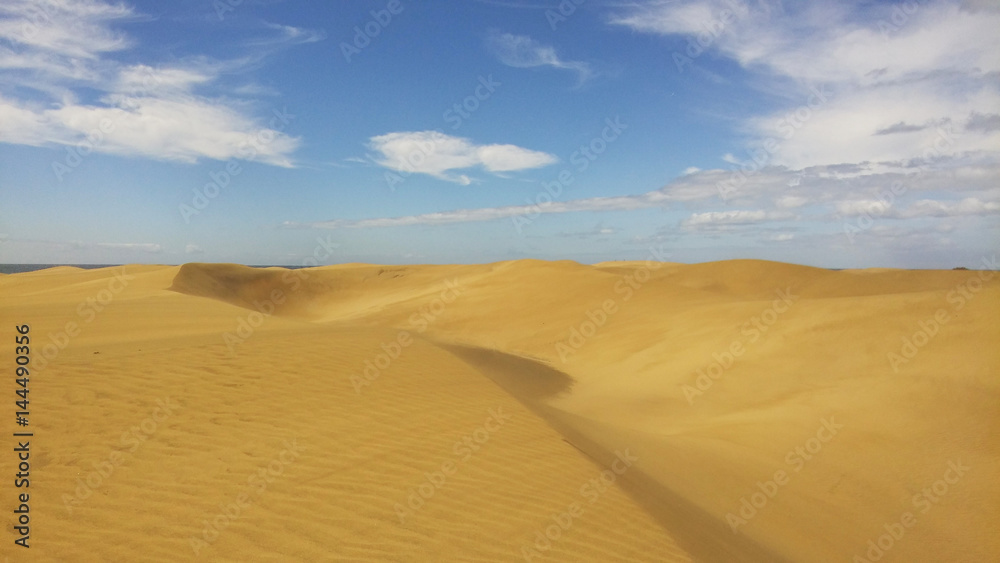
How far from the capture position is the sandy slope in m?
4.11

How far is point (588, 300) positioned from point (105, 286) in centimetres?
2409

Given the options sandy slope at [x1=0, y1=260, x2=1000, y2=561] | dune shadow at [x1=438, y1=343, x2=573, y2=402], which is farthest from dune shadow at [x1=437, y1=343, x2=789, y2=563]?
dune shadow at [x1=438, y1=343, x2=573, y2=402]

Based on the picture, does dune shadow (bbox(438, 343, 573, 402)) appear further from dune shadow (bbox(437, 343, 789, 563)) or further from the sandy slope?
dune shadow (bbox(437, 343, 789, 563))

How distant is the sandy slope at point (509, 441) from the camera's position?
4.11m

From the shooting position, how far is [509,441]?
6.18 m

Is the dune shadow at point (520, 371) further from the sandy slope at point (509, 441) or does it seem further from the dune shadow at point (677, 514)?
the dune shadow at point (677, 514)

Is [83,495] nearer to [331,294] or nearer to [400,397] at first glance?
[400,397]

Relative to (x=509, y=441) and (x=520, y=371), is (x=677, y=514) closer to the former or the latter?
(x=509, y=441)

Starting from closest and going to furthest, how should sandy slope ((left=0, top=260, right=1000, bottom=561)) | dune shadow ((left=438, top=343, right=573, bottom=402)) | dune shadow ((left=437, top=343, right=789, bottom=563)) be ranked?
sandy slope ((left=0, top=260, right=1000, bottom=561)) → dune shadow ((left=437, top=343, right=789, bottom=563)) → dune shadow ((left=438, top=343, right=573, bottom=402))

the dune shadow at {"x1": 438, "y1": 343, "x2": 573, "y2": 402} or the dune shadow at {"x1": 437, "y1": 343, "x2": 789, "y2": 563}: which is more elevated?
the dune shadow at {"x1": 438, "y1": 343, "x2": 573, "y2": 402}

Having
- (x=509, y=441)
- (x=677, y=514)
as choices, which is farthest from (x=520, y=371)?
(x=677, y=514)

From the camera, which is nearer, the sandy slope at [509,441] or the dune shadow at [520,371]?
the sandy slope at [509,441]

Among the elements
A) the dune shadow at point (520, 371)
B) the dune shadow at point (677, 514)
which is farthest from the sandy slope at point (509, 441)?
the dune shadow at point (520, 371)

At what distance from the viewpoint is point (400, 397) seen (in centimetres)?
726
